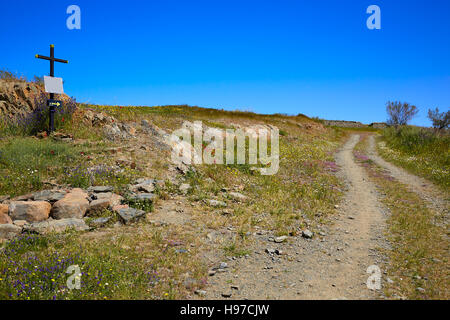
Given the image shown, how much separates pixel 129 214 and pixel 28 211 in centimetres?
289

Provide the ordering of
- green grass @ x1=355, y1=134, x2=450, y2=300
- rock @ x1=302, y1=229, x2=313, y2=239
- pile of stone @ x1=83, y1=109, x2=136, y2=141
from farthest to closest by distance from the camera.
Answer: pile of stone @ x1=83, y1=109, x2=136, y2=141
rock @ x1=302, y1=229, x2=313, y2=239
green grass @ x1=355, y1=134, x2=450, y2=300

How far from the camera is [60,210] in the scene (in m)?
8.20

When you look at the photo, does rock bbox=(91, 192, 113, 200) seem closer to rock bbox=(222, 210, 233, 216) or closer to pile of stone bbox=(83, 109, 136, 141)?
rock bbox=(222, 210, 233, 216)

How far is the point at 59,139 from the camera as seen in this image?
13.6 m

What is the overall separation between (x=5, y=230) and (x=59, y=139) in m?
7.77

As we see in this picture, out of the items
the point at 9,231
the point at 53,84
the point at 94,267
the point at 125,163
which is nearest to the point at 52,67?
the point at 53,84

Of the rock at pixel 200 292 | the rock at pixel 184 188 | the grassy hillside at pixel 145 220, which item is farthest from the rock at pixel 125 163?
the rock at pixel 200 292

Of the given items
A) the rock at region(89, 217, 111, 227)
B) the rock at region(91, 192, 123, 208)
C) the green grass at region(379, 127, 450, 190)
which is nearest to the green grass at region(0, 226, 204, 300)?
the rock at region(89, 217, 111, 227)

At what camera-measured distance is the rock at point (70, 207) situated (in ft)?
26.9

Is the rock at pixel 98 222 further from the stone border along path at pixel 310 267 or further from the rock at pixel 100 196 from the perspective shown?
the stone border along path at pixel 310 267

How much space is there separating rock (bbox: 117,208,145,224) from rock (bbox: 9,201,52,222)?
2.20 meters

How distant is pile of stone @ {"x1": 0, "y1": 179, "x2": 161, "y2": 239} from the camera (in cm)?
734

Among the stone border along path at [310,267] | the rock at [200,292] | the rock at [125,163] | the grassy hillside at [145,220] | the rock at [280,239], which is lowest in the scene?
the rock at [200,292]

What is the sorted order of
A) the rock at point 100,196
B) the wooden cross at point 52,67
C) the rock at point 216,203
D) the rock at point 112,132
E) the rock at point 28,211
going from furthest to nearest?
1. the rock at point 112,132
2. the wooden cross at point 52,67
3. the rock at point 216,203
4. the rock at point 100,196
5. the rock at point 28,211
